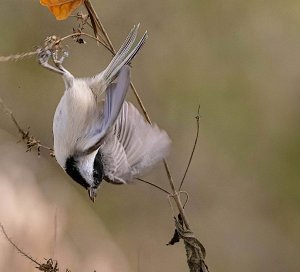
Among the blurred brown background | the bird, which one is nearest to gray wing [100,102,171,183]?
the bird

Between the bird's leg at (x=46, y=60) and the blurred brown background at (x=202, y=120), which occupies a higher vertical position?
the blurred brown background at (x=202, y=120)

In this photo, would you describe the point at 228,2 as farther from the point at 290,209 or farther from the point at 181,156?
the point at 290,209

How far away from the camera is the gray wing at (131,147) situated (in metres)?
1.03

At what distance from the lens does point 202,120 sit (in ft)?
8.30

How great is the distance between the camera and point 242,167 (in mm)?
2539

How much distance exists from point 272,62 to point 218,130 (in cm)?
40

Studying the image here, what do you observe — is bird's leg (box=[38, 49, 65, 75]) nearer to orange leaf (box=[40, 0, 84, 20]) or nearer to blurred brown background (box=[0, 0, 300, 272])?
orange leaf (box=[40, 0, 84, 20])

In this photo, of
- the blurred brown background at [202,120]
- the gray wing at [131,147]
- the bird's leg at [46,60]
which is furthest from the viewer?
the blurred brown background at [202,120]

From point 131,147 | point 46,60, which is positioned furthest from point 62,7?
point 131,147

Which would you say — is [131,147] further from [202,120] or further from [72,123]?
[202,120]

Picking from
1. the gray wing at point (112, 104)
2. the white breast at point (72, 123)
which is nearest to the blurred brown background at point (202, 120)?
the white breast at point (72, 123)

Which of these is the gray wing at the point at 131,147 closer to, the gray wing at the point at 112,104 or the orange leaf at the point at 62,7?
the gray wing at the point at 112,104

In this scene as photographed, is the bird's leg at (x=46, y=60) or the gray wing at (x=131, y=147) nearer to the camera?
the gray wing at (x=131, y=147)

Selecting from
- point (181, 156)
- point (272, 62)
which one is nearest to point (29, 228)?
point (181, 156)
